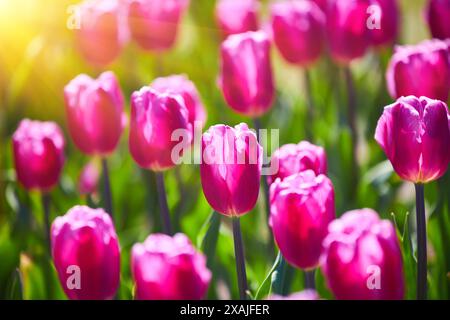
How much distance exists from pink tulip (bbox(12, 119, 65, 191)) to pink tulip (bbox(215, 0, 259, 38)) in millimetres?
301

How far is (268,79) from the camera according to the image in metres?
0.83

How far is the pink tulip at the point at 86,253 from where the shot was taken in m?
0.64

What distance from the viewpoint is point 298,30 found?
92cm

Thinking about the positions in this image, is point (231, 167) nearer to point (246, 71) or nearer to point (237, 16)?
point (246, 71)

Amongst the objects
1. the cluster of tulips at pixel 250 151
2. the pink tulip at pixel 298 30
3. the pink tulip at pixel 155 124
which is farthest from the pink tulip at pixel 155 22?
the pink tulip at pixel 155 124

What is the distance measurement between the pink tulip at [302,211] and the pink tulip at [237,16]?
1.47ft

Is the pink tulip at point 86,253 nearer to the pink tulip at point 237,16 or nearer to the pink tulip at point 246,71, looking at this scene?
the pink tulip at point 246,71

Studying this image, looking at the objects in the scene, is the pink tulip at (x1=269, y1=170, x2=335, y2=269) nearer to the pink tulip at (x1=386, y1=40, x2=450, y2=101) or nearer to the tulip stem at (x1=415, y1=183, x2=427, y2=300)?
the tulip stem at (x1=415, y1=183, x2=427, y2=300)

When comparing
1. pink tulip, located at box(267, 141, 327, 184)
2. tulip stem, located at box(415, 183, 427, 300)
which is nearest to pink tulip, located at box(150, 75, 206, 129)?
pink tulip, located at box(267, 141, 327, 184)

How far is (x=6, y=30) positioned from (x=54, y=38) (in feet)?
0.31

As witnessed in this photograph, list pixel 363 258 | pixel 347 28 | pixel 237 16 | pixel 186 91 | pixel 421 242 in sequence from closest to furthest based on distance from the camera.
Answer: pixel 363 258
pixel 421 242
pixel 186 91
pixel 347 28
pixel 237 16

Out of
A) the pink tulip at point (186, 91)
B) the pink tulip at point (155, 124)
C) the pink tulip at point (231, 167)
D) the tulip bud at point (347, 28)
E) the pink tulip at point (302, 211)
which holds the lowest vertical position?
the pink tulip at point (302, 211)

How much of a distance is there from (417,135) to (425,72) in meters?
0.14

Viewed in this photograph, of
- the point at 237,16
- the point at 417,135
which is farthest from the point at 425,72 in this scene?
the point at 237,16
